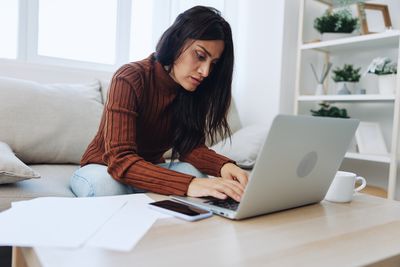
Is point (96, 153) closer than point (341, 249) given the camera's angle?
No

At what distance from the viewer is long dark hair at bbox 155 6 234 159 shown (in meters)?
1.06

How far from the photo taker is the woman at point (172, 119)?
825 mm

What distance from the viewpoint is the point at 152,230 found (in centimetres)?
53

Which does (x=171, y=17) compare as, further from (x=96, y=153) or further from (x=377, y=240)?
(x=377, y=240)

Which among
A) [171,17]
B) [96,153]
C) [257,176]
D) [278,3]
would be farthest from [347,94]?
[257,176]

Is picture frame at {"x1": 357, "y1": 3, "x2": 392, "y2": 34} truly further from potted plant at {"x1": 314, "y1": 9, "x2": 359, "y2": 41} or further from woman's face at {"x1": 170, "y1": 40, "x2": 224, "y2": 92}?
woman's face at {"x1": 170, "y1": 40, "x2": 224, "y2": 92}

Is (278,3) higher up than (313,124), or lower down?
higher up

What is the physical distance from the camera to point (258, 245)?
50cm

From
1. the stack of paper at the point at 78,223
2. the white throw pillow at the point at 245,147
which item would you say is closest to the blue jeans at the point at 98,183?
the stack of paper at the point at 78,223

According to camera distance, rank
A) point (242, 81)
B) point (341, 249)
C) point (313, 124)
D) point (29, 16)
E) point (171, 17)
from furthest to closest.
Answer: point (242, 81), point (171, 17), point (29, 16), point (313, 124), point (341, 249)

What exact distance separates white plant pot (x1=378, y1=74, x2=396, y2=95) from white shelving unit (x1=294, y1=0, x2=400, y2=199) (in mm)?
38

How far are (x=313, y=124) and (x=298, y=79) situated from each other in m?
1.65

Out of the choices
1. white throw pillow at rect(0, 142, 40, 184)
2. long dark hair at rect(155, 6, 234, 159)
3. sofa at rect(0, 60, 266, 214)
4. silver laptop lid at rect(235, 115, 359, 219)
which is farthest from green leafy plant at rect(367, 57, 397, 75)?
white throw pillow at rect(0, 142, 40, 184)

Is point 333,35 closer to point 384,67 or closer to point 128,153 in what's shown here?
point 384,67
